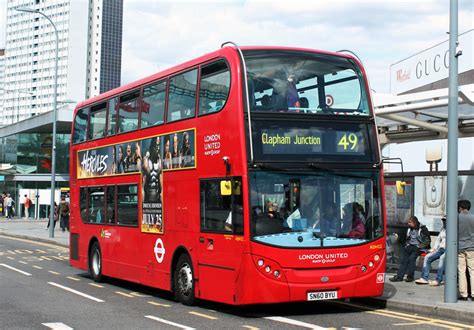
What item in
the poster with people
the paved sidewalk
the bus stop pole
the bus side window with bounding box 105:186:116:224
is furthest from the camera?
the bus side window with bounding box 105:186:116:224

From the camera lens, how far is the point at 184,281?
12117 mm

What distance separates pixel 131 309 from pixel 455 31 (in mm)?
6763

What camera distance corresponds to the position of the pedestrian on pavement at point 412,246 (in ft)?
47.4

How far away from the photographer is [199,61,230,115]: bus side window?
11.0m

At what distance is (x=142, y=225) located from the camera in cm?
1386

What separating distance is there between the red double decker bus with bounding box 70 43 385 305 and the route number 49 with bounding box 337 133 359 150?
1 centimetres

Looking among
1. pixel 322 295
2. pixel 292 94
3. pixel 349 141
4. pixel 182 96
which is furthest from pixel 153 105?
pixel 322 295

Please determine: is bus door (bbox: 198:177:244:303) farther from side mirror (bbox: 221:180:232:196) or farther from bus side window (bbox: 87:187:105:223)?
bus side window (bbox: 87:187:105:223)

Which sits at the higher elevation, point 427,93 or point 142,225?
point 427,93

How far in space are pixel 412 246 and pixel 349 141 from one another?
4.36m

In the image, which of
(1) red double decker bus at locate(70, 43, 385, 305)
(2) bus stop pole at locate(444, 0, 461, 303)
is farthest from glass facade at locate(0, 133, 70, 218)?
(2) bus stop pole at locate(444, 0, 461, 303)

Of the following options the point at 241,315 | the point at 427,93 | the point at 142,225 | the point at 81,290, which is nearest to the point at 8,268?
the point at 81,290

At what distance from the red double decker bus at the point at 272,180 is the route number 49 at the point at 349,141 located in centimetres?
1

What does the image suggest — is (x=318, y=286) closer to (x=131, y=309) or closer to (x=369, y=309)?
(x=369, y=309)
